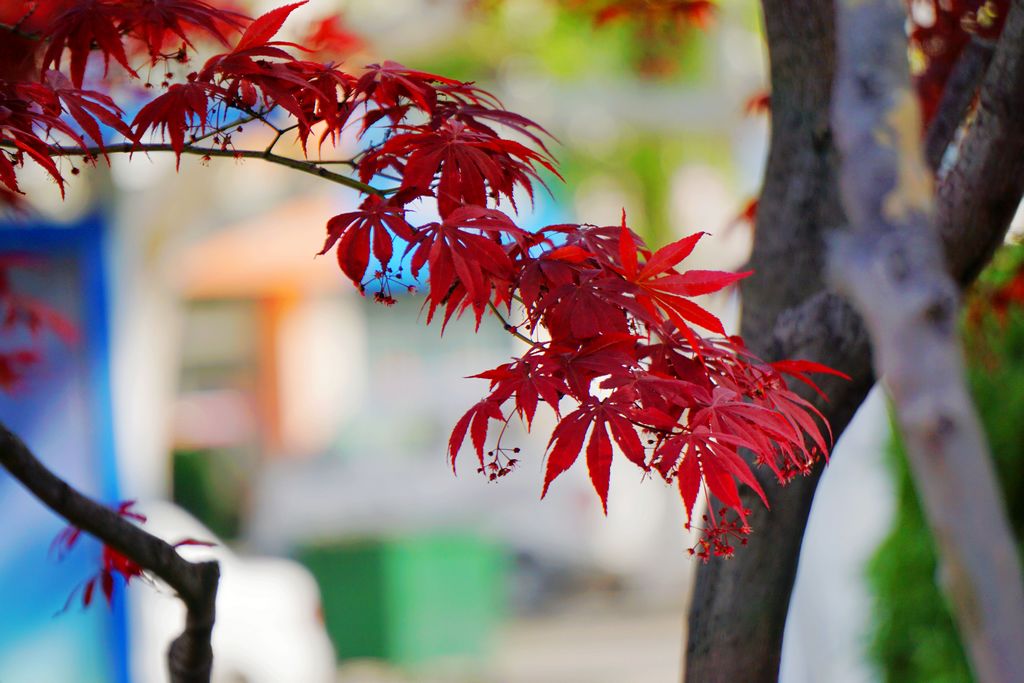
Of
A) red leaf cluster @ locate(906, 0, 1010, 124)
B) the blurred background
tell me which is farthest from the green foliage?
red leaf cluster @ locate(906, 0, 1010, 124)

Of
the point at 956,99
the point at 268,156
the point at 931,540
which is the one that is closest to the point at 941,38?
the point at 956,99

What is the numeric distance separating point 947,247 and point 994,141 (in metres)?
0.18

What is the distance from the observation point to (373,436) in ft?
45.1

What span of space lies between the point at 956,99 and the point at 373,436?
12193mm

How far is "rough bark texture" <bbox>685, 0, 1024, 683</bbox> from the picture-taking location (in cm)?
158

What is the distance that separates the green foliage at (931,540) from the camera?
10.4 feet

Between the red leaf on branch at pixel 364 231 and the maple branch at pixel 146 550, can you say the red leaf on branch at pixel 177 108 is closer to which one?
the red leaf on branch at pixel 364 231

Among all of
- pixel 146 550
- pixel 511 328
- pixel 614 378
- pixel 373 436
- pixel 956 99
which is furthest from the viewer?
pixel 373 436

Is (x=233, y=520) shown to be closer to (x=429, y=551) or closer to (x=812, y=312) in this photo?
(x=429, y=551)

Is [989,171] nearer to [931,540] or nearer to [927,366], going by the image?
[927,366]

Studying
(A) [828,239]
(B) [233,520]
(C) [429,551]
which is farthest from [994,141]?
(B) [233,520]

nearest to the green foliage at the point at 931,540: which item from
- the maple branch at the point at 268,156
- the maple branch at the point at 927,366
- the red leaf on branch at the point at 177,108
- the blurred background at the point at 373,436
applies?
the blurred background at the point at 373,436

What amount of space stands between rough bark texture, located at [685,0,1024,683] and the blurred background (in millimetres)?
376

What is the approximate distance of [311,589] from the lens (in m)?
5.18
